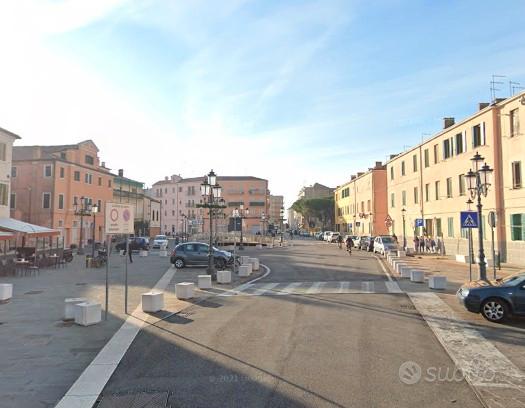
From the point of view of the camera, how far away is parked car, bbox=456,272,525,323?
32.1 feet

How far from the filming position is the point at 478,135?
29.3 meters

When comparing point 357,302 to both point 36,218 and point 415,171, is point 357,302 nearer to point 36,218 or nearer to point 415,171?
point 415,171

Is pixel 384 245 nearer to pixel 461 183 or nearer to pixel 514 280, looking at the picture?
pixel 461 183

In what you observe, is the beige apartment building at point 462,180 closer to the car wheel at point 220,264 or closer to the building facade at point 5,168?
the car wheel at point 220,264

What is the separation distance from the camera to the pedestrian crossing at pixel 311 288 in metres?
15.0

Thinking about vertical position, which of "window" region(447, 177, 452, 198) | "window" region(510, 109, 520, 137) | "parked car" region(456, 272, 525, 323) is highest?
"window" region(510, 109, 520, 137)

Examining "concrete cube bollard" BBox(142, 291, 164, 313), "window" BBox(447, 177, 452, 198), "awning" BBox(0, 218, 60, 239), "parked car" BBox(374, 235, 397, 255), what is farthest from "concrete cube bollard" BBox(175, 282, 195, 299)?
"window" BBox(447, 177, 452, 198)

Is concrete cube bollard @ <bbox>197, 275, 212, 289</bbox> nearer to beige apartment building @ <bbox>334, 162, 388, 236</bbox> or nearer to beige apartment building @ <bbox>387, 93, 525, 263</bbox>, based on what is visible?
beige apartment building @ <bbox>387, 93, 525, 263</bbox>

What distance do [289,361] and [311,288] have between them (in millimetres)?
9249

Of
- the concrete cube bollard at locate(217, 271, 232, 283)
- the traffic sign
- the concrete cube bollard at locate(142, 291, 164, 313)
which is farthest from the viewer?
the concrete cube bollard at locate(217, 271, 232, 283)

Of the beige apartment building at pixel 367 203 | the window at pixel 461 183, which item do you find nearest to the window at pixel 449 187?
the window at pixel 461 183

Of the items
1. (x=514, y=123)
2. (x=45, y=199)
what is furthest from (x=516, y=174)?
(x=45, y=199)

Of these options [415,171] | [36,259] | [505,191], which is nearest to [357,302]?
[505,191]

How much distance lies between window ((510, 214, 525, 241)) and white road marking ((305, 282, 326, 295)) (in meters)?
14.6
